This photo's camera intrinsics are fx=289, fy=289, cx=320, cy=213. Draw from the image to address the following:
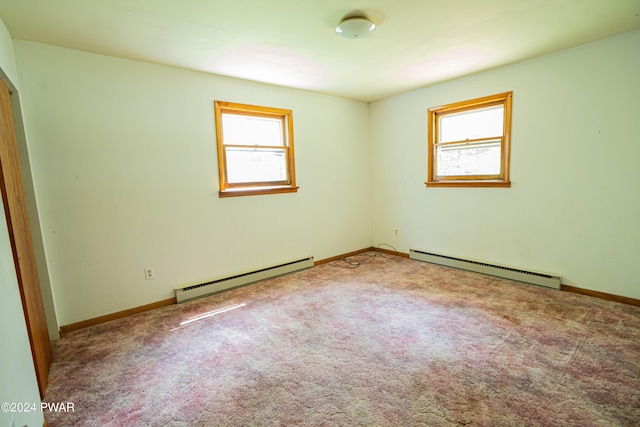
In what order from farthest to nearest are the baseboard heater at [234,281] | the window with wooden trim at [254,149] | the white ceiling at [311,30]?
the window with wooden trim at [254,149] → the baseboard heater at [234,281] → the white ceiling at [311,30]

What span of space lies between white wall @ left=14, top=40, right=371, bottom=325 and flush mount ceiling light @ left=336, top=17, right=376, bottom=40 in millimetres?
1680

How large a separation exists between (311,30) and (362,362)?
257 centimetres

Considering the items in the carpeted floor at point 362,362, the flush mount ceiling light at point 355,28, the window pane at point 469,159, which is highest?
the flush mount ceiling light at point 355,28

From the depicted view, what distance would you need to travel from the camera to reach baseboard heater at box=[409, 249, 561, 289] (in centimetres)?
320

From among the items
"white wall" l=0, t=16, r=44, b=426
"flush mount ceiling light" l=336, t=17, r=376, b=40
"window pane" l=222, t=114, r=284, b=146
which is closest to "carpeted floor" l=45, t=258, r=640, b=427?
"white wall" l=0, t=16, r=44, b=426

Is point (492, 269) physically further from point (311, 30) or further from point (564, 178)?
point (311, 30)

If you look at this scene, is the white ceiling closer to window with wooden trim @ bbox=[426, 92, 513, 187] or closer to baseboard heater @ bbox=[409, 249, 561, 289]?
window with wooden trim @ bbox=[426, 92, 513, 187]

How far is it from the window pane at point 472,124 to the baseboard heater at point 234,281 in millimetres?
2660

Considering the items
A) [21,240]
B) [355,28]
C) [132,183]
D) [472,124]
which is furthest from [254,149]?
[472,124]

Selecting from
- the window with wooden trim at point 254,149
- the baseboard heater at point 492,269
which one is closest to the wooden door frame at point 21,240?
the window with wooden trim at point 254,149

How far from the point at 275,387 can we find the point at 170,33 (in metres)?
2.74

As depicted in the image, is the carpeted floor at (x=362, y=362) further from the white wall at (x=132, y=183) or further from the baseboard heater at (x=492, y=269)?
the white wall at (x=132, y=183)

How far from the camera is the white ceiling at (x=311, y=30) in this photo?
2.00 metres

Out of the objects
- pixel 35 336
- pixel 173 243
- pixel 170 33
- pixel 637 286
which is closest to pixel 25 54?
pixel 170 33
